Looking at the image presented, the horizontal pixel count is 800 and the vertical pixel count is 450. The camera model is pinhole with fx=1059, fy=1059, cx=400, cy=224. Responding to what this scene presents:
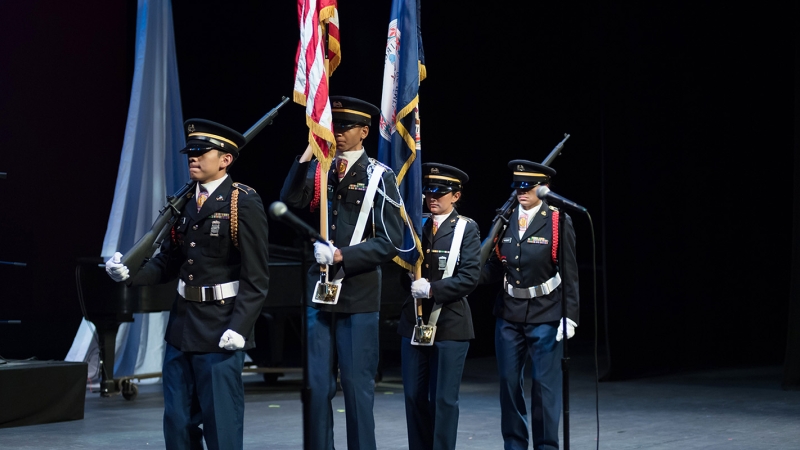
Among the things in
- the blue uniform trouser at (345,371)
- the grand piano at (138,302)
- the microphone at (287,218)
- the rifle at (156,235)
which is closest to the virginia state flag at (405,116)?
the blue uniform trouser at (345,371)

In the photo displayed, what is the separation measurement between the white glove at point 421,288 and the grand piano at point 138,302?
3.29 metres

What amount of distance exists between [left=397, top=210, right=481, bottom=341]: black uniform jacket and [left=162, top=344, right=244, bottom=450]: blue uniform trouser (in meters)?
1.11

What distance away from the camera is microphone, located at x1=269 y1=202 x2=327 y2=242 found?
3.31m

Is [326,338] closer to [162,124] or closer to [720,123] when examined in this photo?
[162,124]

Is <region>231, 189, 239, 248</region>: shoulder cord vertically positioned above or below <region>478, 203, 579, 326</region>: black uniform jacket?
above

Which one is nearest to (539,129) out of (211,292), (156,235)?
(156,235)

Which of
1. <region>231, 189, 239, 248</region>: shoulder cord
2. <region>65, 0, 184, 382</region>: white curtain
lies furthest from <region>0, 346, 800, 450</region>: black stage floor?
<region>231, 189, 239, 248</region>: shoulder cord

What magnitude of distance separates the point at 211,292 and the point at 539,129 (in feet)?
27.4

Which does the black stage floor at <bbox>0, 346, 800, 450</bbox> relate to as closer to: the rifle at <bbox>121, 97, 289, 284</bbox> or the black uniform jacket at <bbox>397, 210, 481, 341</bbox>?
the black uniform jacket at <bbox>397, 210, 481, 341</bbox>

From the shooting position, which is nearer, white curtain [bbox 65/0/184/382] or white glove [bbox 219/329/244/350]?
white glove [bbox 219/329/244/350]

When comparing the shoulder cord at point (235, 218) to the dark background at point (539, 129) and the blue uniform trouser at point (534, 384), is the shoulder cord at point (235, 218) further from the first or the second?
the dark background at point (539, 129)

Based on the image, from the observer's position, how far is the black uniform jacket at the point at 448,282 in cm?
515

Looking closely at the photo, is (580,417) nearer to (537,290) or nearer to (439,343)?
(537,290)

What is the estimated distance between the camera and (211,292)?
172 inches
